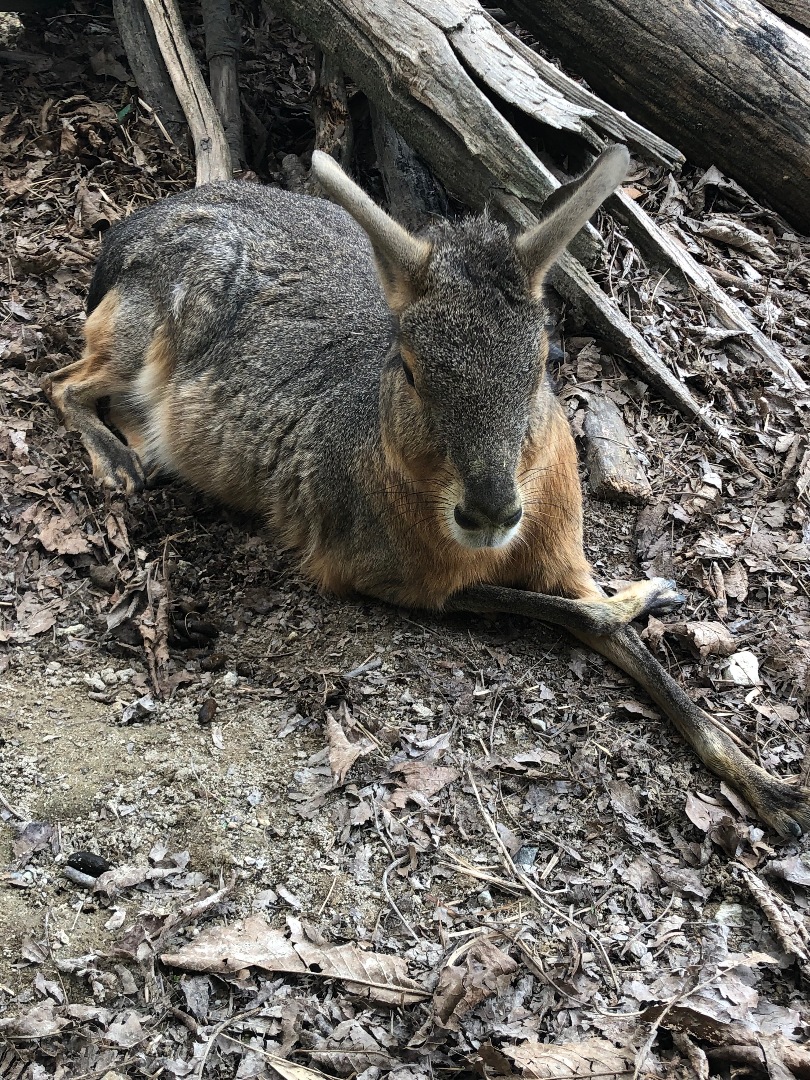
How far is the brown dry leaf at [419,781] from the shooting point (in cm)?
387

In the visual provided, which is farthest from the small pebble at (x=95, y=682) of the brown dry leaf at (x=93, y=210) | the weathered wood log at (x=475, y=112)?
the brown dry leaf at (x=93, y=210)

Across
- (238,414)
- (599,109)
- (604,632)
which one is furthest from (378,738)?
(599,109)

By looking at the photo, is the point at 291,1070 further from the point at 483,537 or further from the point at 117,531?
the point at 117,531

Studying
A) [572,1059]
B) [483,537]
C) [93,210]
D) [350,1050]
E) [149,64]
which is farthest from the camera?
[149,64]

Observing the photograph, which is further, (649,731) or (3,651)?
(3,651)

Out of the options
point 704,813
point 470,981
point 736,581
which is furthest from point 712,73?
point 470,981

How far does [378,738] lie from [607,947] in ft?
4.24

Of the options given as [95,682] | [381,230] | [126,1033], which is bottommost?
[95,682]

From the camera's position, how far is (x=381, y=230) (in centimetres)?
378

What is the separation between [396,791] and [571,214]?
2446mm

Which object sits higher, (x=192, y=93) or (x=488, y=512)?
(x=488, y=512)

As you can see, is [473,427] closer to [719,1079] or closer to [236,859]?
[236,859]

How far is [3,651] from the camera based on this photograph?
459 centimetres

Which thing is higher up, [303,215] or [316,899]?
[303,215]
